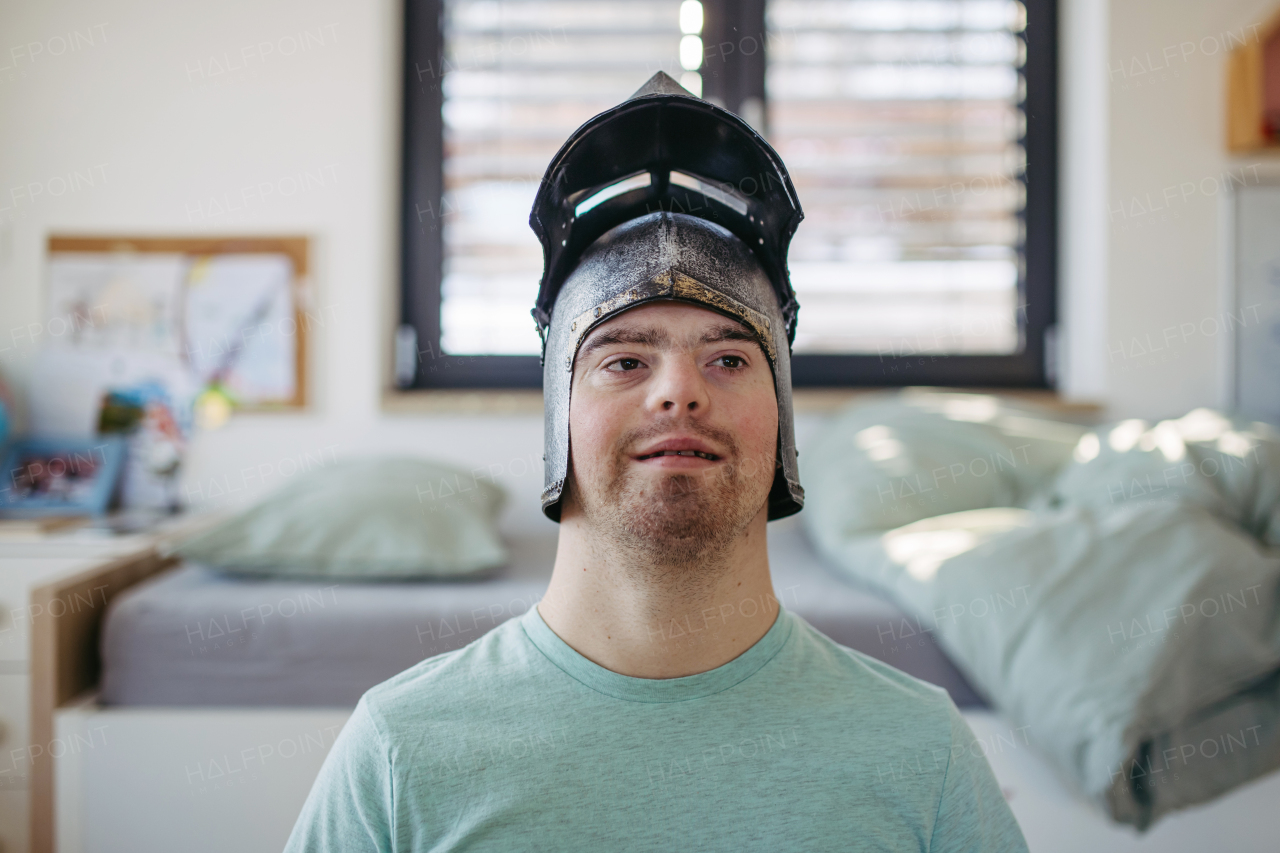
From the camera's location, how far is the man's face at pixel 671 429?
2.26ft

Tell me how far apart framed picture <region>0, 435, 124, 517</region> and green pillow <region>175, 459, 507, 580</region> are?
73 cm

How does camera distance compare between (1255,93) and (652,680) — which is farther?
(1255,93)

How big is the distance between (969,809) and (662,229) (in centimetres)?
57

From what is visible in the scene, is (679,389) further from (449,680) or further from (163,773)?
(163,773)

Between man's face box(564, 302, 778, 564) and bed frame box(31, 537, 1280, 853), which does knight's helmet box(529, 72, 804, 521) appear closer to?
man's face box(564, 302, 778, 564)

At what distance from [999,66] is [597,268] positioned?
2.21 m

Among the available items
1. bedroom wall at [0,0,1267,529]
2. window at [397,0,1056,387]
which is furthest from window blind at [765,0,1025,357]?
bedroom wall at [0,0,1267,529]

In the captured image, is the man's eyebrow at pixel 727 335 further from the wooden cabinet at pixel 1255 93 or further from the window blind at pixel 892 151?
the wooden cabinet at pixel 1255 93

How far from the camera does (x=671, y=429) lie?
69 cm

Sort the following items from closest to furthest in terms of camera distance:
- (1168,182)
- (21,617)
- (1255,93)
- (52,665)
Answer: (52,665) → (21,617) → (1255,93) → (1168,182)

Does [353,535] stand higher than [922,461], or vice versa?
[922,461]

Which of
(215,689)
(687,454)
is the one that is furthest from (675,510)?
(215,689)

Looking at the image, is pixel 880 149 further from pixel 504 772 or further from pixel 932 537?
pixel 504 772

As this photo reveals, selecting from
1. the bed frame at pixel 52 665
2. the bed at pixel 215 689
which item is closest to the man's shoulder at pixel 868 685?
the bed at pixel 215 689
